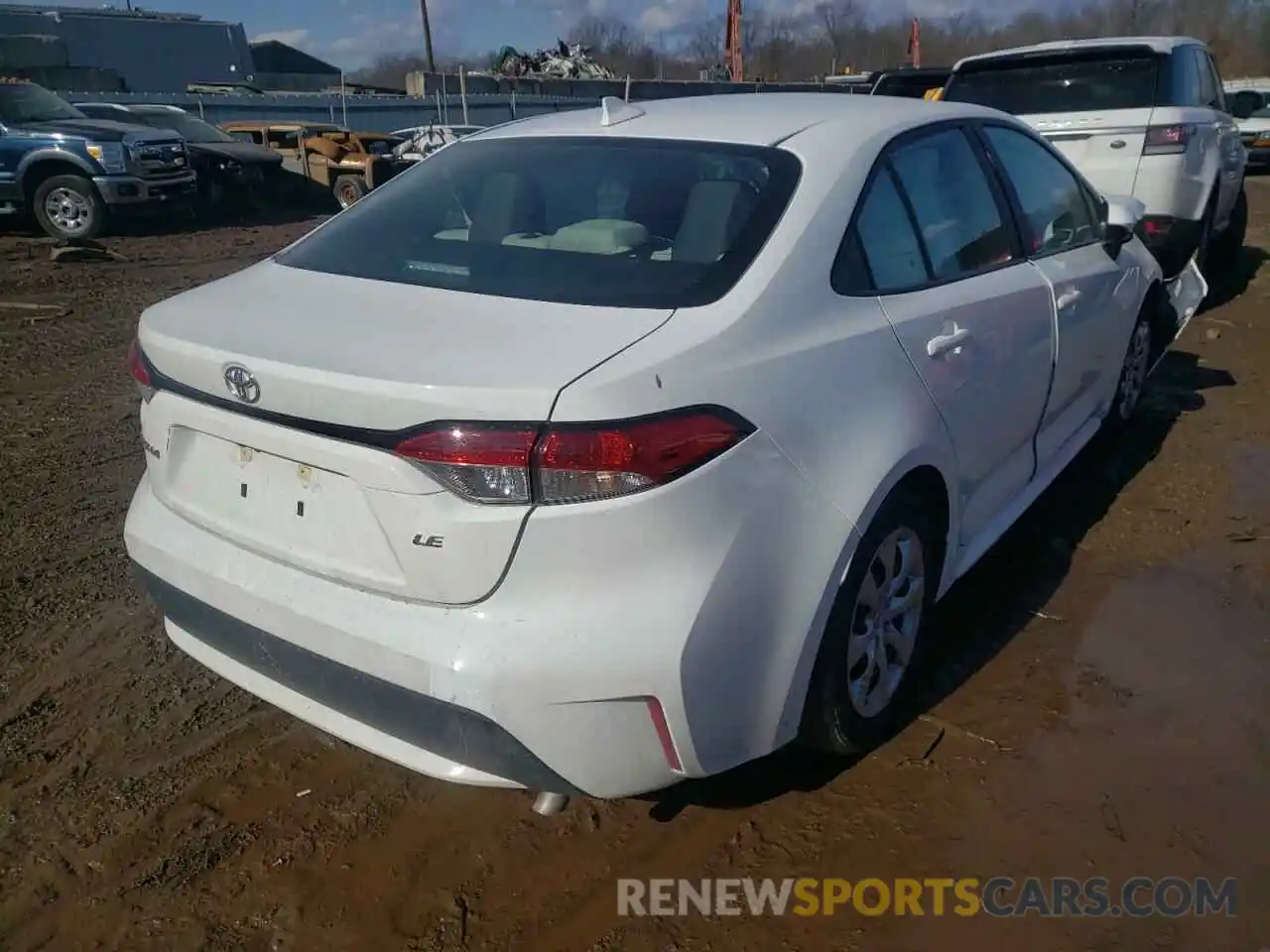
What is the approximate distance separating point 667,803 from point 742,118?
1891mm

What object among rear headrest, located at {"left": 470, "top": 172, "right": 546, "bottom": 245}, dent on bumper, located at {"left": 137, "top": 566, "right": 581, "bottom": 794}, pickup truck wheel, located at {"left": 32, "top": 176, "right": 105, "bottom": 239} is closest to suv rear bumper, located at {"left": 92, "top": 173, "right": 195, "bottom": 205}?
pickup truck wheel, located at {"left": 32, "top": 176, "right": 105, "bottom": 239}

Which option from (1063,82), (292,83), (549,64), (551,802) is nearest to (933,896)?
(551,802)

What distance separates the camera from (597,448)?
1873mm

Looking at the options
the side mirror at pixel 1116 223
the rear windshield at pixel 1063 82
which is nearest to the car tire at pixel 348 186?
the rear windshield at pixel 1063 82

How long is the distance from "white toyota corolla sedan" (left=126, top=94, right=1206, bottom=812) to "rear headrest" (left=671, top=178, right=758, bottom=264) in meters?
0.01

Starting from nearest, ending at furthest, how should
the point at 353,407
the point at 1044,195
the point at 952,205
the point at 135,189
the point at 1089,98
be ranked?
the point at 353,407, the point at 952,205, the point at 1044,195, the point at 1089,98, the point at 135,189

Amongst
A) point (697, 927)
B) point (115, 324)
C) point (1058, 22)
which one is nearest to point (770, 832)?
point (697, 927)

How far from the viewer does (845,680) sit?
2.45m

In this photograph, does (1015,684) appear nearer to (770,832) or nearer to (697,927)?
(770,832)

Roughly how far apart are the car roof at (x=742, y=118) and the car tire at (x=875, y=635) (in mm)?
1052

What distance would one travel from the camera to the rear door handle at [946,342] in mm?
2631

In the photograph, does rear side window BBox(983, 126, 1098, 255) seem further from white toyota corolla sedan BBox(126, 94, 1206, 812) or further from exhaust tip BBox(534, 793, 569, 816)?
exhaust tip BBox(534, 793, 569, 816)

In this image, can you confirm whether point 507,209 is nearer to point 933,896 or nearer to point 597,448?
point 597,448

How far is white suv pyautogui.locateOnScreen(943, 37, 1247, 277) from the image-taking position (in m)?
6.74
